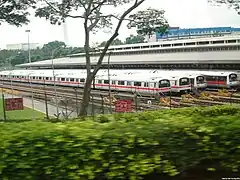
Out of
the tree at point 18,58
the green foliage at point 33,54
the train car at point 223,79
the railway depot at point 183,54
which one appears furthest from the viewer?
the tree at point 18,58

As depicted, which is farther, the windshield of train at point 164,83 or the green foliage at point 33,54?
the green foliage at point 33,54

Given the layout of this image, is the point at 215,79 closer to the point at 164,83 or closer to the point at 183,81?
the point at 183,81

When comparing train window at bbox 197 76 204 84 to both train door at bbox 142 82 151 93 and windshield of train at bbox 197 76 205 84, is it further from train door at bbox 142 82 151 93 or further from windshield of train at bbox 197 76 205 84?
train door at bbox 142 82 151 93

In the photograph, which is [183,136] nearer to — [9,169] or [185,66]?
[9,169]

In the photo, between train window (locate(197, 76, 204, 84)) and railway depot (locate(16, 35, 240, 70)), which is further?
railway depot (locate(16, 35, 240, 70))

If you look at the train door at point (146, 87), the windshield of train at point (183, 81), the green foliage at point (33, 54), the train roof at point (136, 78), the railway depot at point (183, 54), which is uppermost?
the green foliage at point (33, 54)

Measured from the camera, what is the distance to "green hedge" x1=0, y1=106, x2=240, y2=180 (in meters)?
3.41

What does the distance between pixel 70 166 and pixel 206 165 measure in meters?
1.39

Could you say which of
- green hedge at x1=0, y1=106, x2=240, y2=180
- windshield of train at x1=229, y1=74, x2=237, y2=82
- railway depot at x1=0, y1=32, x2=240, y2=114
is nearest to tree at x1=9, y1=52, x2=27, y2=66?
railway depot at x1=0, y1=32, x2=240, y2=114

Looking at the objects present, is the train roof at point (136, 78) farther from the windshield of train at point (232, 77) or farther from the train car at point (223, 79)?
the windshield of train at point (232, 77)

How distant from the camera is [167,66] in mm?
32250

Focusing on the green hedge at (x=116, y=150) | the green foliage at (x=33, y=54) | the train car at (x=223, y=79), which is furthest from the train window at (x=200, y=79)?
the green foliage at (x=33, y=54)

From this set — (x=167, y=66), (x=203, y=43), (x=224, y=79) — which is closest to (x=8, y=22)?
(x=224, y=79)

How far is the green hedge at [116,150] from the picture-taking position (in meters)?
3.41
